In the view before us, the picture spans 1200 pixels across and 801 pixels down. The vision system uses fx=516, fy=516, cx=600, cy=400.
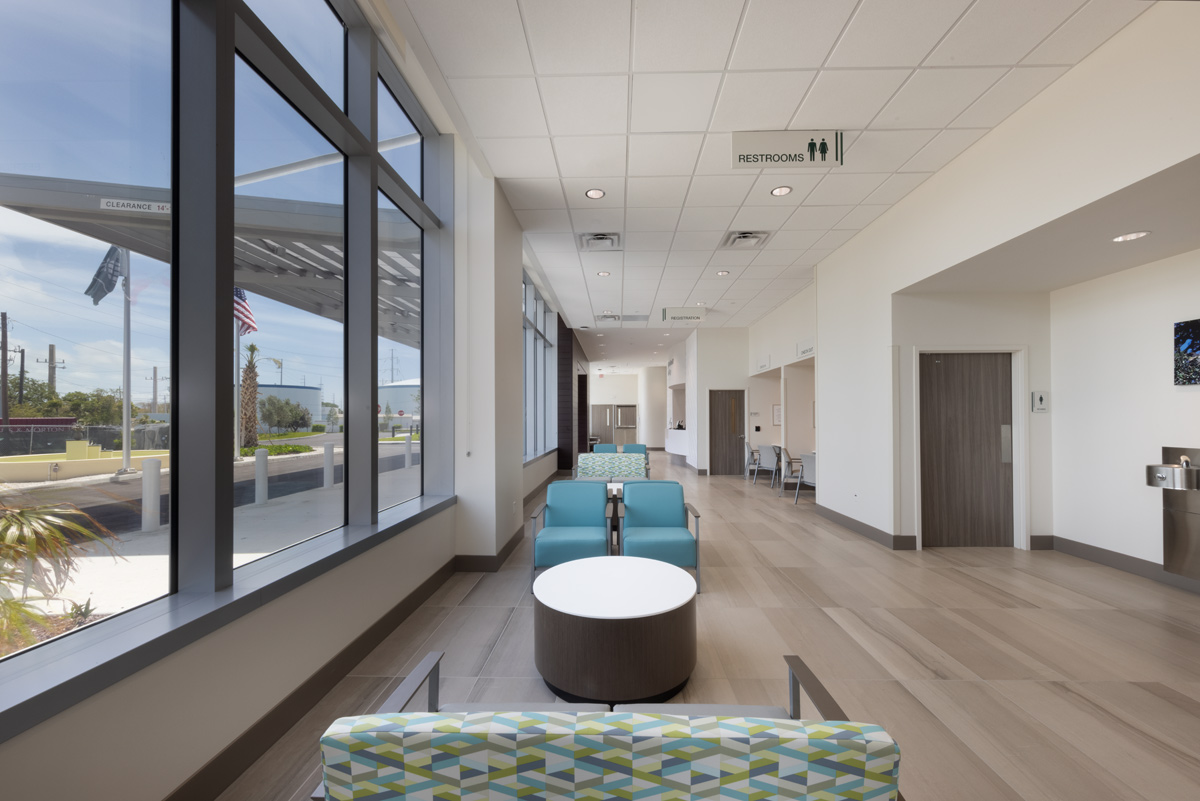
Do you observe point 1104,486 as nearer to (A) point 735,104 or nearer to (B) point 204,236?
(A) point 735,104

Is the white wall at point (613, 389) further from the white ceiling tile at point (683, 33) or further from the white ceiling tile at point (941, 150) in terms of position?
the white ceiling tile at point (683, 33)

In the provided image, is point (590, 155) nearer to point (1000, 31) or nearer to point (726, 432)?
point (1000, 31)

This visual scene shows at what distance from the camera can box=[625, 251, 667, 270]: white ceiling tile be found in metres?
6.88

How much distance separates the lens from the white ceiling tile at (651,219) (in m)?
5.43

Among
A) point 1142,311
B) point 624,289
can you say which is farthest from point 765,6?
point 624,289

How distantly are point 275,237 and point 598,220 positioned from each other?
356cm

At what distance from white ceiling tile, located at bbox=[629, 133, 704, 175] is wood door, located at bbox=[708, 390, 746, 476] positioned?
866 centimetres

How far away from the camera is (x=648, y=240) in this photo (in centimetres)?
634

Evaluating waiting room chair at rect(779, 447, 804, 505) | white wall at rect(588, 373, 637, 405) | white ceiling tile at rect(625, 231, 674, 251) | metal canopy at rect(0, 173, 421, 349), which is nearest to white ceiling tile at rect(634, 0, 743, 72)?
metal canopy at rect(0, 173, 421, 349)

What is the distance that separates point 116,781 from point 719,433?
1188 cm

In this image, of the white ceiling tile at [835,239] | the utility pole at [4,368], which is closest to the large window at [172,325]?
the utility pole at [4,368]

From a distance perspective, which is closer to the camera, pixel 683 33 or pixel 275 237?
pixel 275 237

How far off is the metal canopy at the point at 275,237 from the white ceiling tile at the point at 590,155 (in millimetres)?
1427

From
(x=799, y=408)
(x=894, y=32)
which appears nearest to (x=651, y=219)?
(x=894, y=32)
